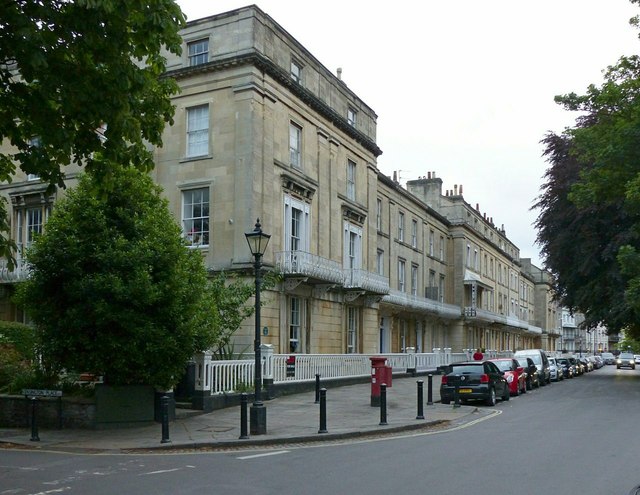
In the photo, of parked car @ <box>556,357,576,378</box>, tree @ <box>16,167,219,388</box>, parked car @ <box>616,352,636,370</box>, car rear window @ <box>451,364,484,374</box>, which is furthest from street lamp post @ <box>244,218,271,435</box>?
parked car @ <box>616,352,636,370</box>

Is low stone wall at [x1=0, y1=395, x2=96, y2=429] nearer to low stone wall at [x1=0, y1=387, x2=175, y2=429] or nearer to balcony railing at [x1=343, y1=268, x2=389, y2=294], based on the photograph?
low stone wall at [x1=0, y1=387, x2=175, y2=429]

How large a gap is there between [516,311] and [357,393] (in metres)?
60.8

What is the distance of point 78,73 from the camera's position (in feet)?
33.1

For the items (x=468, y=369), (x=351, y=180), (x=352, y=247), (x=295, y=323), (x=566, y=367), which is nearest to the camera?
(x=468, y=369)

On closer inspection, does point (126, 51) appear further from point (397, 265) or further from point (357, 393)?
point (397, 265)

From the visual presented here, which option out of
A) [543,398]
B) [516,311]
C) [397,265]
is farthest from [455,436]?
[516,311]

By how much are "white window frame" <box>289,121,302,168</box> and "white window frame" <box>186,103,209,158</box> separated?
3.47 meters

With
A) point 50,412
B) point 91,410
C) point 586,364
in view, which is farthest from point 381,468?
point 586,364

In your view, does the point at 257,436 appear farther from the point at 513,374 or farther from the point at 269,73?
the point at 269,73

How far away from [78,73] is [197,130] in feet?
59.3

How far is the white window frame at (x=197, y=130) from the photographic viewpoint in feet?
91.2

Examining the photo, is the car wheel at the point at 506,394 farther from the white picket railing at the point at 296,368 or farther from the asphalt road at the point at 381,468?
the asphalt road at the point at 381,468

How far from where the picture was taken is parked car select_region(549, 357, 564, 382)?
128ft

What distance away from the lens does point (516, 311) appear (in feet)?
Result: 270
